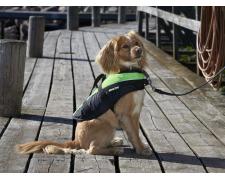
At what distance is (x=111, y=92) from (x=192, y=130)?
3.67 feet

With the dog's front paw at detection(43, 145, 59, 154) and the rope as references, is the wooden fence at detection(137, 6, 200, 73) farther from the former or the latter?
the dog's front paw at detection(43, 145, 59, 154)

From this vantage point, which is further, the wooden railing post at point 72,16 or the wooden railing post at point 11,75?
the wooden railing post at point 72,16

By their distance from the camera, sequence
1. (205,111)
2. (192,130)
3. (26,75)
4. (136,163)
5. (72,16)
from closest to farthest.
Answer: (136,163) < (192,130) < (205,111) < (26,75) < (72,16)

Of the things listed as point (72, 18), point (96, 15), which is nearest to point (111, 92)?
point (72, 18)

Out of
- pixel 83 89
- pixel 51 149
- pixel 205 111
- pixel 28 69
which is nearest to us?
pixel 51 149

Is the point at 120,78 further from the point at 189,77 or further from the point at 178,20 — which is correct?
the point at 178,20

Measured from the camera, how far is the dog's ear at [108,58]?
14.0 ft

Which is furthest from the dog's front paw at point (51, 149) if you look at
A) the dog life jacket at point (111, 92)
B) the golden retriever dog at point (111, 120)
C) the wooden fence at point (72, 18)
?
the wooden fence at point (72, 18)

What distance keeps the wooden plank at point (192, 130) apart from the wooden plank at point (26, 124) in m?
1.19

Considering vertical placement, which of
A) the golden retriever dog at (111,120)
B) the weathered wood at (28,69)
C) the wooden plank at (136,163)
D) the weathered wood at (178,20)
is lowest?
the wooden plank at (136,163)

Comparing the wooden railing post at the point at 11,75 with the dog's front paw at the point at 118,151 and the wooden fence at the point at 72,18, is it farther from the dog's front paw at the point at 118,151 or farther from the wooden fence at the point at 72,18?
the wooden fence at the point at 72,18

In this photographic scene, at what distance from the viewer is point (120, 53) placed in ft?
14.1

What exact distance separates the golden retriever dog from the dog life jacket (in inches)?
1.3

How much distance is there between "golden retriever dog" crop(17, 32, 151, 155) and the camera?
14.0 ft
